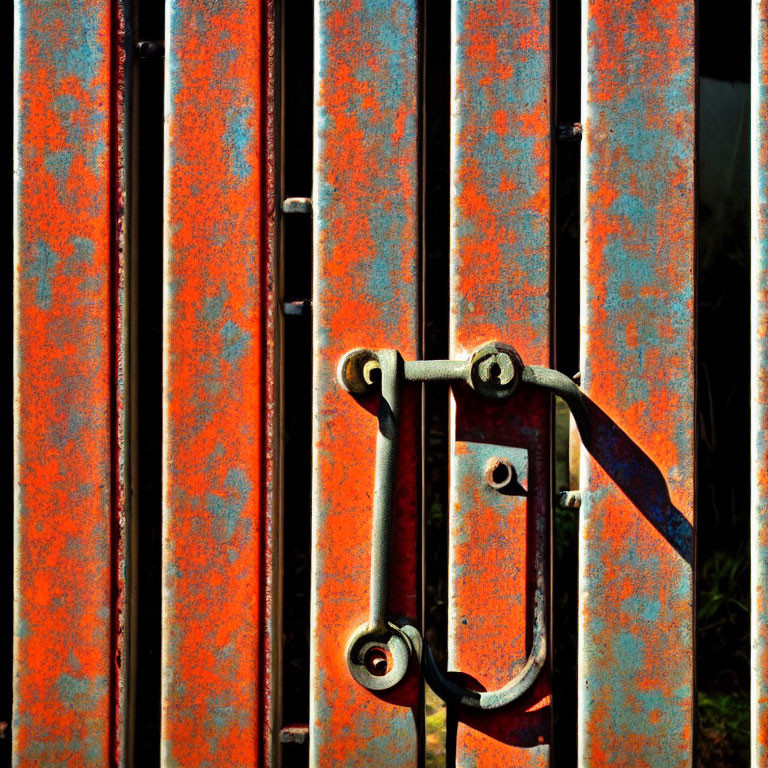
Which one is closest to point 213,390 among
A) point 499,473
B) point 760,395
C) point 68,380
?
point 68,380

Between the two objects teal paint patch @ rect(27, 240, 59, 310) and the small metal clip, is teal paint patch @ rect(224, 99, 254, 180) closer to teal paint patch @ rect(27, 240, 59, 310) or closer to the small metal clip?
the small metal clip

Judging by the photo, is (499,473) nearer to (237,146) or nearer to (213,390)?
(213,390)

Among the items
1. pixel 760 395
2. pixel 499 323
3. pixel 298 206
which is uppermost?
pixel 298 206

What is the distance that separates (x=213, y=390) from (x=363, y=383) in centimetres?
22

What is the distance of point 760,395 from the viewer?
1.06 meters

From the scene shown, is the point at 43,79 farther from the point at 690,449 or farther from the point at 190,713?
the point at 690,449

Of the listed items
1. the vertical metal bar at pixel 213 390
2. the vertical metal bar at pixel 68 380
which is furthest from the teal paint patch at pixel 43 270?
the vertical metal bar at pixel 213 390

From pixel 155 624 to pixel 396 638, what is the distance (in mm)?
484

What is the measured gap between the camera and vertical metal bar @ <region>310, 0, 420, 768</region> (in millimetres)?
1071

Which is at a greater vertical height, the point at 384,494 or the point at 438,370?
the point at 438,370

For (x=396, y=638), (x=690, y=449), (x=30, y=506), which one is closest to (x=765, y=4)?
(x=690, y=449)

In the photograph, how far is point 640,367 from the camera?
1062 mm

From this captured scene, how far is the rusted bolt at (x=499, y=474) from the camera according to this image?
1.06m

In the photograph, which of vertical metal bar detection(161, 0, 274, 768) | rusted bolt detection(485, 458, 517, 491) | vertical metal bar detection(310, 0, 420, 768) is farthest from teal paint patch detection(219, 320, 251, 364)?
rusted bolt detection(485, 458, 517, 491)
